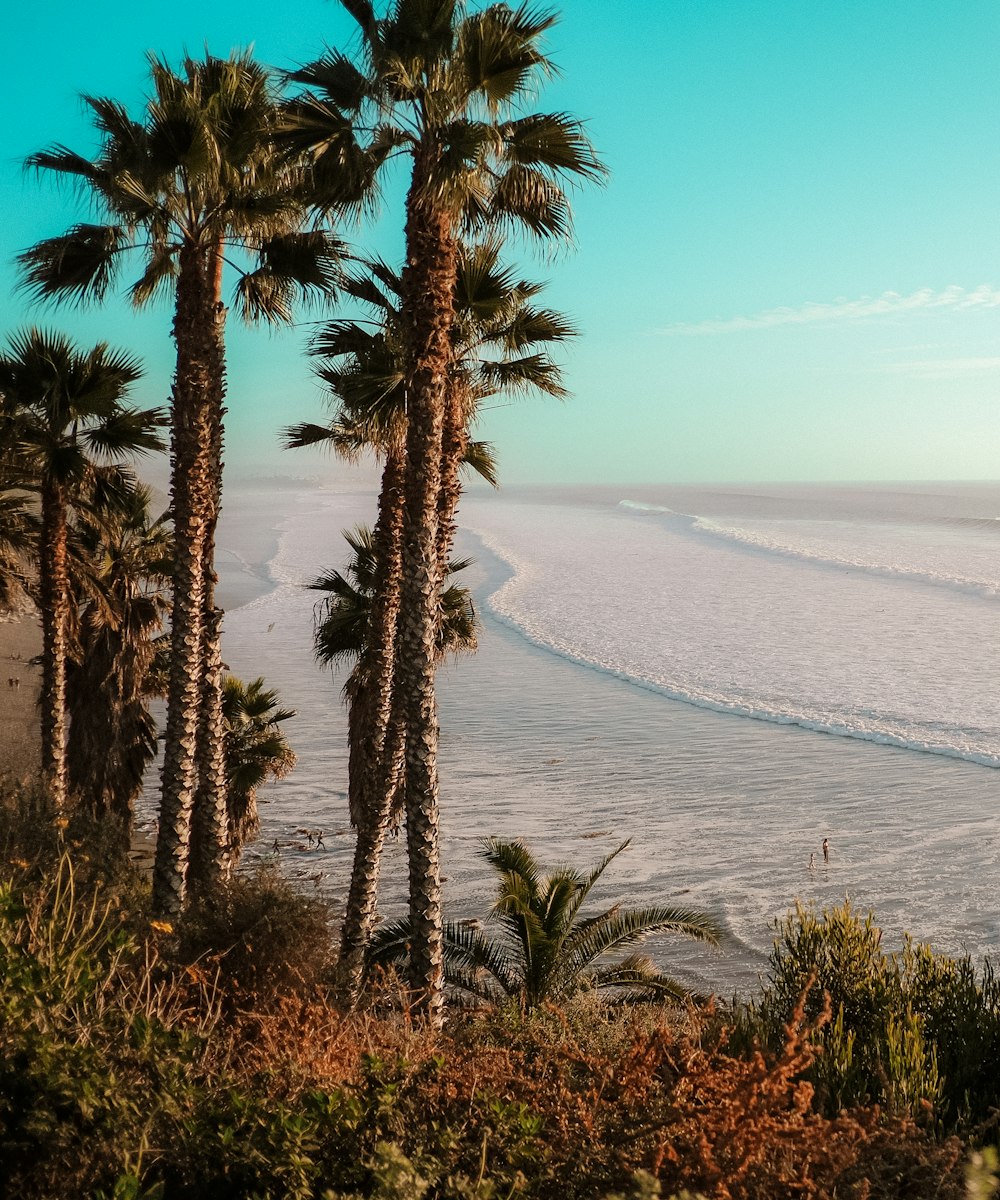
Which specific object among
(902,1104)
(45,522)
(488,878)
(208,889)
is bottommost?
(488,878)

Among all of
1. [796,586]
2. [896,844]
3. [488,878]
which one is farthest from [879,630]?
[488,878]

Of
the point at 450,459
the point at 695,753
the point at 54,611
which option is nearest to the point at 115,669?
the point at 54,611

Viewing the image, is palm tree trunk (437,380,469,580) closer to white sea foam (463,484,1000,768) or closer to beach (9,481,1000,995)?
beach (9,481,1000,995)

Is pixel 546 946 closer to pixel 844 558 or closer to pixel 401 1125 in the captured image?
pixel 401 1125

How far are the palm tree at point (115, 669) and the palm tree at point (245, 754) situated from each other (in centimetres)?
142

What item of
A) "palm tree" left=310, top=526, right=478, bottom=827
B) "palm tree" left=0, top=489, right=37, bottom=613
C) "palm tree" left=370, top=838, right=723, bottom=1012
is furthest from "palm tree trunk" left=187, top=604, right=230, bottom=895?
"palm tree" left=0, top=489, right=37, bottom=613

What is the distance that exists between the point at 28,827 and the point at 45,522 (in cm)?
493

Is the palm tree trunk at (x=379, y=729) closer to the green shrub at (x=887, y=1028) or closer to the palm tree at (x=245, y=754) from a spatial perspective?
the palm tree at (x=245, y=754)

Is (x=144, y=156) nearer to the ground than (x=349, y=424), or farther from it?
farther from it

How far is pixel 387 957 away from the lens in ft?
39.2

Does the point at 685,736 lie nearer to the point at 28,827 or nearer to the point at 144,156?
the point at 28,827

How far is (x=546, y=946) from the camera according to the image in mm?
11109

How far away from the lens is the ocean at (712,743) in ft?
52.5

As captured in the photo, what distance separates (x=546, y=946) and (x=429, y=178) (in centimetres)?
776
